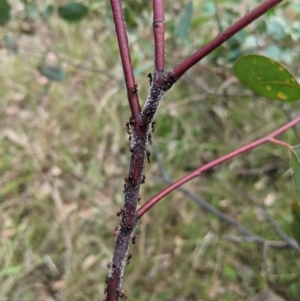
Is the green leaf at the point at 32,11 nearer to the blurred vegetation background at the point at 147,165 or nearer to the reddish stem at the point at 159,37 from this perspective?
the blurred vegetation background at the point at 147,165

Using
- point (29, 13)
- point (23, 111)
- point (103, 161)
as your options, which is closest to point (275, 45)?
point (29, 13)

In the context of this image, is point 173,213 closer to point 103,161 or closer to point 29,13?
point 103,161

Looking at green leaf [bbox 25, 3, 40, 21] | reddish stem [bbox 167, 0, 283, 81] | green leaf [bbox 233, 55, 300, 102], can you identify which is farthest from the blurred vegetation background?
reddish stem [bbox 167, 0, 283, 81]

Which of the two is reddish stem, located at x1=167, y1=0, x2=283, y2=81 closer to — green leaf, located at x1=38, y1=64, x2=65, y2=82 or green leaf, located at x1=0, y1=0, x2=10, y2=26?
green leaf, located at x1=0, y1=0, x2=10, y2=26

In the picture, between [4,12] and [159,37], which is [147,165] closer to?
[4,12]

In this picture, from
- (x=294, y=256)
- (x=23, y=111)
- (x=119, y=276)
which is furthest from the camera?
(x=23, y=111)

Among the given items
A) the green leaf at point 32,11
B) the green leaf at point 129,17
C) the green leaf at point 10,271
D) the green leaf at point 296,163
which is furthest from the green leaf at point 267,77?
the green leaf at point 10,271
